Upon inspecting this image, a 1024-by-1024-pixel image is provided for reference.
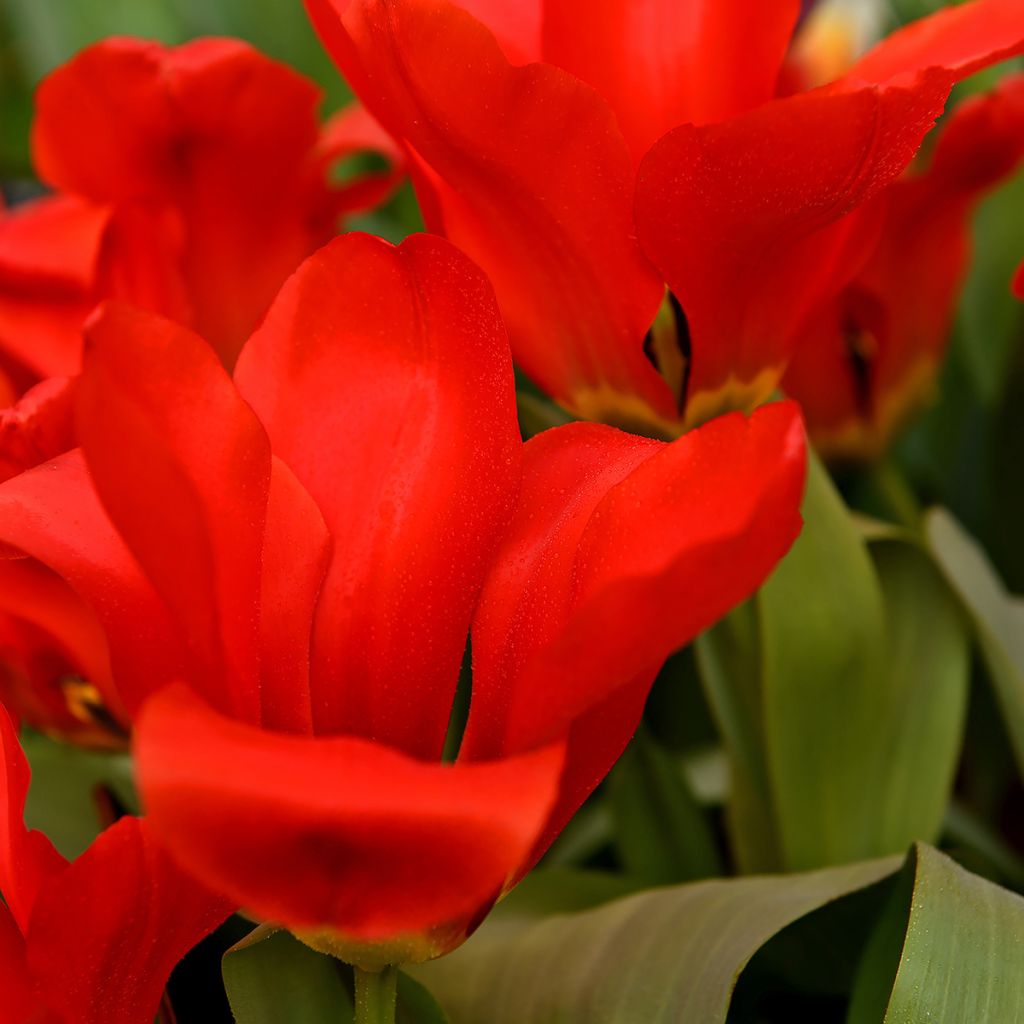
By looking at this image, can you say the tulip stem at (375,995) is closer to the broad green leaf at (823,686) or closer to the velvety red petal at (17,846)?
the velvety red petal at (17,846)

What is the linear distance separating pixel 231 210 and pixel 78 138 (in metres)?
0.05

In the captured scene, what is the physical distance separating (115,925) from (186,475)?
0.07m

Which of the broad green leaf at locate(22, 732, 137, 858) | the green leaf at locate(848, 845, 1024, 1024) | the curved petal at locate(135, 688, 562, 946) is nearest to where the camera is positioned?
the curved petal at locate(135, 688, 562, 946)

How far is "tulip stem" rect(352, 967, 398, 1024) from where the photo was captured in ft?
0.71

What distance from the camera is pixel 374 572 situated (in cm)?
23

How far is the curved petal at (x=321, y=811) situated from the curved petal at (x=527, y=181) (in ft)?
0.40

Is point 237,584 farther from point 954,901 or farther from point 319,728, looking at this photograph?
point 954,901

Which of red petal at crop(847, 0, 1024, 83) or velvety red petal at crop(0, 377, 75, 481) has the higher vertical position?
red petal at crop(847, 0, 1024, 83)

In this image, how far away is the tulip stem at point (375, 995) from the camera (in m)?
0.22

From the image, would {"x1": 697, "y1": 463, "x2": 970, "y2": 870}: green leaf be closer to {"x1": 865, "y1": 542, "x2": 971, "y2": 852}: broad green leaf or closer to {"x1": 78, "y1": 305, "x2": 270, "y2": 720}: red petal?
{"x1": 865, "y1": 542, "x2": 971, "y2": 852}: broad green leaf

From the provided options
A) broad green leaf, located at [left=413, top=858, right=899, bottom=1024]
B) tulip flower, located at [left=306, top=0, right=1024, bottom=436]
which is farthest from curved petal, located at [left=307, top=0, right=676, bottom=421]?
broad green leaf, located at [left=413, top=858, right=899, bottom=1024]

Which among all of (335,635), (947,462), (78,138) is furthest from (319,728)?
(947,462)

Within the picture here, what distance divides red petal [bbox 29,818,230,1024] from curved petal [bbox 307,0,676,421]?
0.13 meters

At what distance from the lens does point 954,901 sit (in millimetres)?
268
